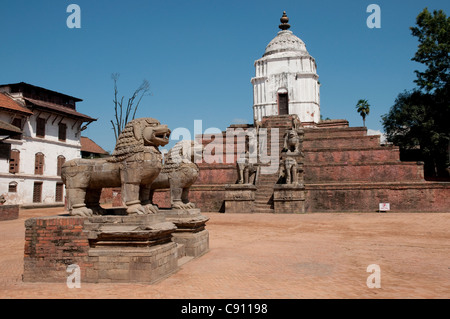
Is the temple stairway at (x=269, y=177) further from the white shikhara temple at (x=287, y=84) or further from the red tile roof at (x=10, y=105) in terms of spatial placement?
the red tile roof at (x=10, y=105)

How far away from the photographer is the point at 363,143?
29.7 m

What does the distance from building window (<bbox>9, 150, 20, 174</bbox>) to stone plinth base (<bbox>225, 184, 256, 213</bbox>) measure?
797 inches

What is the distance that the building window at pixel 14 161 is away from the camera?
32500 millimetres

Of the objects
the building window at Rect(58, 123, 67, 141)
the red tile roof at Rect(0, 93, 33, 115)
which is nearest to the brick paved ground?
the red tile roof at Rect(0, 93, 33, 115)

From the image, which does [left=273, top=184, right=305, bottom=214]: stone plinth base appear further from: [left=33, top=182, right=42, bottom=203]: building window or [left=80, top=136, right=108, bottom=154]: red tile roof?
[left=80, top=136, right=108, bottom=154]: red tile roof

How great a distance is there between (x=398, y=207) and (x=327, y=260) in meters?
15.1

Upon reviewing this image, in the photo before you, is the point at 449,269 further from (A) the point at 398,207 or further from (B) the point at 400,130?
(B) the point at 400,130

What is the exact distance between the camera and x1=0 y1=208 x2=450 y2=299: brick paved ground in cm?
621

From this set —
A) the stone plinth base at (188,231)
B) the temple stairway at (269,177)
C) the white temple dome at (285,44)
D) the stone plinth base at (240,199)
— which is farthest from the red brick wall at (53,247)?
the white temple dome at (285,44)

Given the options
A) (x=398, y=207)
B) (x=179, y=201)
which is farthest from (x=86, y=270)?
(x=398, y=207)

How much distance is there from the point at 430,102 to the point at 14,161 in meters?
37.9

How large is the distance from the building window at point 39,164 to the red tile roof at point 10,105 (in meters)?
4.12

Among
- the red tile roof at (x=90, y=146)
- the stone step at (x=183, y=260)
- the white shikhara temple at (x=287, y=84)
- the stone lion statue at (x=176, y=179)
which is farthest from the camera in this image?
the red tile roof at (x=90, y=146)

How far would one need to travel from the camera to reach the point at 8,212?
2134cm
